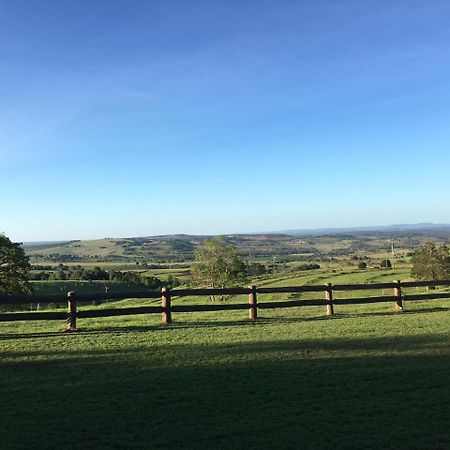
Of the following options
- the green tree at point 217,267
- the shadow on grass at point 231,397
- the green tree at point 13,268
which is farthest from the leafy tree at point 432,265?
the shadow on grass at point 231,397

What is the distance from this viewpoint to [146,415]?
20.9 feet

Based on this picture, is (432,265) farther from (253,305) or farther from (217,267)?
(253,305)

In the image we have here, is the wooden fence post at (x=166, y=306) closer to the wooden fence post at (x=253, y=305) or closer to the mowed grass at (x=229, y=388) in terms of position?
the mowed grass at (x=229, y=388)

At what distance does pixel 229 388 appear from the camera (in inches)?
296

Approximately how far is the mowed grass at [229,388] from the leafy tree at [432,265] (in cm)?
5345

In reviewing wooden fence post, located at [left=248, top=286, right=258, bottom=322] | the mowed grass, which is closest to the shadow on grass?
the mowed grass

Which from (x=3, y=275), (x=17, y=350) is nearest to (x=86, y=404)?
(x=17, y=350)

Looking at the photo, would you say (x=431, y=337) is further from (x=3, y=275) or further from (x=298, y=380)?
(x=3, y=275)

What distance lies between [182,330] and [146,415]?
23.6 feet

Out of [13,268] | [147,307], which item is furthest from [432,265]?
[147,307]

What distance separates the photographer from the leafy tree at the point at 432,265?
6286 centimetres

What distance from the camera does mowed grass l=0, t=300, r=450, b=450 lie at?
5.63 m

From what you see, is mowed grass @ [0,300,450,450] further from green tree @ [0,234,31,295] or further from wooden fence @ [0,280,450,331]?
green tree @ [0,234,31,295]

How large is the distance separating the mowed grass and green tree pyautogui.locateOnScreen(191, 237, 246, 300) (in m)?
52.4
